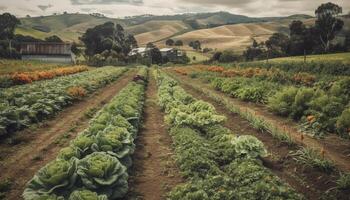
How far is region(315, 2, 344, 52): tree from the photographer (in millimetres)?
71512

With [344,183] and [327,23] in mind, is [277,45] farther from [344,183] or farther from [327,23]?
[344,183]

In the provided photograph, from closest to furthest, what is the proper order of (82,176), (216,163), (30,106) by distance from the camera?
(82,176)
(216,163)
(30,106)

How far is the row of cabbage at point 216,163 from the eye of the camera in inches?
278

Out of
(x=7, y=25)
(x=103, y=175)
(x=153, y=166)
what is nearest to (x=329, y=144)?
(x=153, y=166)

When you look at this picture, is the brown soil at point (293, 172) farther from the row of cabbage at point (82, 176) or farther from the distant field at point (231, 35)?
the distant field at point (231, 35)

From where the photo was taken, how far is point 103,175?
24.0 feet

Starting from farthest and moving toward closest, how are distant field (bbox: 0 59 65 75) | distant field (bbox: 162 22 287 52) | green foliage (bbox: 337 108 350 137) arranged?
distant field (bbox: 162 22 287 52) < distant field (bbox: 0 59 65 75) < green foliage (bbox: 337 108 350 137)

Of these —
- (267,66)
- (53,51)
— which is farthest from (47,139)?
(53,51)

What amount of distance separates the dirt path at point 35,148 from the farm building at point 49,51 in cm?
5876

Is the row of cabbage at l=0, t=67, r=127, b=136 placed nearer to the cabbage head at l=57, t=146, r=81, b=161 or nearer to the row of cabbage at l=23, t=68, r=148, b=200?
the cabbage head at l=57, t=146, r=81, b=161

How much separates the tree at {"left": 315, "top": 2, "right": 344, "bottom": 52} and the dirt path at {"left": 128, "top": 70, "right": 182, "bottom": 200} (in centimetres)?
6344

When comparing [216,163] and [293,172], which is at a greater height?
[216,163]

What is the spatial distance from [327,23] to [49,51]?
56.9 metres

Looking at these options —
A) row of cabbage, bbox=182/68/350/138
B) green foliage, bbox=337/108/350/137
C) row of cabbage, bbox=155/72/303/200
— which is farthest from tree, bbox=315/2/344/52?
row of cabbage, bbox=155/72/303/200
